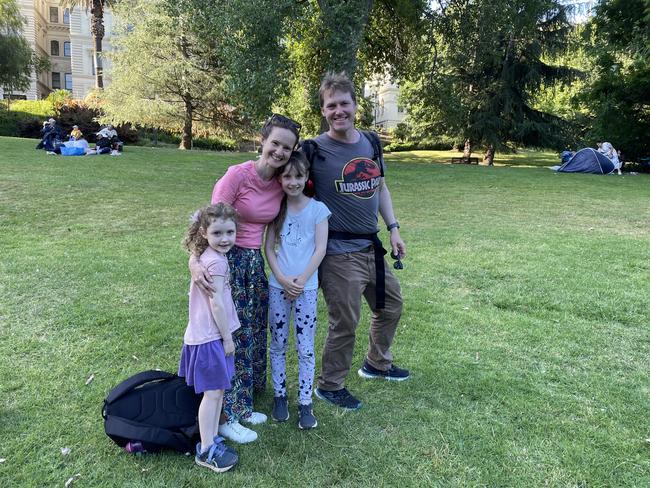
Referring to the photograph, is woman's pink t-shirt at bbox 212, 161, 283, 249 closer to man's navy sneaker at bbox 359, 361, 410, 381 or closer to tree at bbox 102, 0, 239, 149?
man's navy sneaker at bbox 359, 361, 410, 381

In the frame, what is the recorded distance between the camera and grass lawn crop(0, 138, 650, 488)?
2.58 m

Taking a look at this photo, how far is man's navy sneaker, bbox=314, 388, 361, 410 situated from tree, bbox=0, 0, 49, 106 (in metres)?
36.3

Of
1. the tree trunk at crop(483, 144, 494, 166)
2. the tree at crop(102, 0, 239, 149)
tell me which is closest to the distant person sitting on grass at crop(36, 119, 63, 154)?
the tree at crop(102, 0, 239, 149)

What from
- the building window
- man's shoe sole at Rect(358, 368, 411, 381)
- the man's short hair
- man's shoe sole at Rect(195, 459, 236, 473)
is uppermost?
the building window

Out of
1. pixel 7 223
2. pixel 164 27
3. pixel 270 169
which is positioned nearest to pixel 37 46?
pixel 164 27

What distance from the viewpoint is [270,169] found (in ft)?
8.81

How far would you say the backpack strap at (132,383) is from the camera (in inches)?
105

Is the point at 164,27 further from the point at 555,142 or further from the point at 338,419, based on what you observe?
the point at 338,419

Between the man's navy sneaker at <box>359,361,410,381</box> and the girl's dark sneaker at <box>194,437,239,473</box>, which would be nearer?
the girl's dark sneaker at <box>194,437,239,473</box>

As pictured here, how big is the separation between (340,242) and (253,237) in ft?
1.80

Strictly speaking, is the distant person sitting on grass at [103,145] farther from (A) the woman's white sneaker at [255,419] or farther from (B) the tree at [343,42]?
(A) the woman's white sneaker at [255,419]

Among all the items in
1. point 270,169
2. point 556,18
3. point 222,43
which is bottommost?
point 270,169

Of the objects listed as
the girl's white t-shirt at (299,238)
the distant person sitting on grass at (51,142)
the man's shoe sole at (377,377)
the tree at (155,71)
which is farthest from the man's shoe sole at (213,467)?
the tree at (155,71)

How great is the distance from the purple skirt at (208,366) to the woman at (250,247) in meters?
0.31
